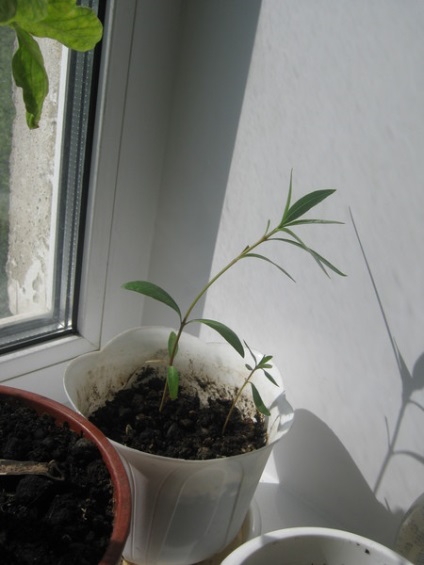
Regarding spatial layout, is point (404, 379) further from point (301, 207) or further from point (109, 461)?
point (109, 461)

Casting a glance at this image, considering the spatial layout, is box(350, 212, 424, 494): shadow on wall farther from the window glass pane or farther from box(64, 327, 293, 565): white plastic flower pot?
the window glass pane

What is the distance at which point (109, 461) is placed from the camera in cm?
53

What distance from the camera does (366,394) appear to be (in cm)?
71

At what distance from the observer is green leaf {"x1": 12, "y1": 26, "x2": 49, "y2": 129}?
0.42 meters

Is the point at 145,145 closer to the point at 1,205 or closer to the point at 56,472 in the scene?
the point at 1,205

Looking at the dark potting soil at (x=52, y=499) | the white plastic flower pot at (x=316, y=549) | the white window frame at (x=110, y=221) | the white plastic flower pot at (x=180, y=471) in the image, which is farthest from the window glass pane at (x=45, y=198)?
the white plastic flower pot at (x=316, y=549)

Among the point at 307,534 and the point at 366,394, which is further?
the point at 366,394

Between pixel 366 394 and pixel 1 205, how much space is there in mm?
575

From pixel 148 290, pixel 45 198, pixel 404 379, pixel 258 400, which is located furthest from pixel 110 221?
pixel 404 379

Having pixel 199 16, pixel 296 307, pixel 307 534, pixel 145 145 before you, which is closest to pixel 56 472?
pixel 307 534

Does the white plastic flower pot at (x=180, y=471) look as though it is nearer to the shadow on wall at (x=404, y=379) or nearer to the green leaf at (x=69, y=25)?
the shadow on wall at (x=404, y=379)

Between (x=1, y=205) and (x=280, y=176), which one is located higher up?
(x=280, y=176)

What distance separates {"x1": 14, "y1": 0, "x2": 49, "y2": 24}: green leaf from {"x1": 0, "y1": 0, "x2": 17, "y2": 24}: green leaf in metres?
0.01

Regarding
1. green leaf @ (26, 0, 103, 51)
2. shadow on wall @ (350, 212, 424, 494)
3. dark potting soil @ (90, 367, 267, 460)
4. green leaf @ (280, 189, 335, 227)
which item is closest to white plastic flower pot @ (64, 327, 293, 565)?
dark potting soil @ (90, 367, 267, 460)
